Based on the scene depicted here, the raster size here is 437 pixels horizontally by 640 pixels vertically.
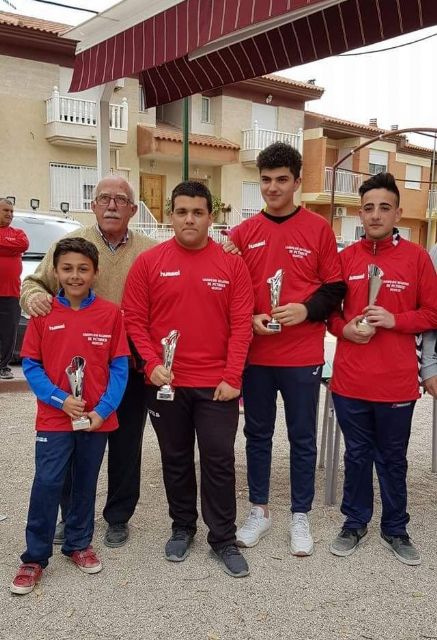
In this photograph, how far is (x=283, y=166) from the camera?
3266 millimetres

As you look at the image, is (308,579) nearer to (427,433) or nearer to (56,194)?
(427,433)

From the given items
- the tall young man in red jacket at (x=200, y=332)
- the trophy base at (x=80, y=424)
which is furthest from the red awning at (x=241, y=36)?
the trophy base at (x=80, y=424)

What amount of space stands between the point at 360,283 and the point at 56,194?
18780 mm

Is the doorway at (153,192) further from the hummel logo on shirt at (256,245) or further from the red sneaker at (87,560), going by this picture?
the red sneaker at (87,560)

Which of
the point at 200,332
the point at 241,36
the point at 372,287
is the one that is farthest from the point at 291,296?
the point at 241,36

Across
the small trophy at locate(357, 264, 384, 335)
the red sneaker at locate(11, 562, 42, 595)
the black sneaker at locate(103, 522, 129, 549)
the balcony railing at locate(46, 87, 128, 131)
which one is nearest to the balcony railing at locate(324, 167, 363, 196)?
the balcony railing at locate(46, 87, 128, 131)

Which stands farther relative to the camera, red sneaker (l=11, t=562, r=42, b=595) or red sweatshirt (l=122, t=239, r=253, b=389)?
red sweatshirt (l=122, t=239, r=253, b=389)

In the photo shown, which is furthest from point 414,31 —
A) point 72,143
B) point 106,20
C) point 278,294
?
point 72,143

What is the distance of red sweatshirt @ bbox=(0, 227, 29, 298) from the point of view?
688 centimetres

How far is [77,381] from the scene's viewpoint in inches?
114

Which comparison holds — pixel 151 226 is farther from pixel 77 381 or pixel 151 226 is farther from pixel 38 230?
pixel 77 381

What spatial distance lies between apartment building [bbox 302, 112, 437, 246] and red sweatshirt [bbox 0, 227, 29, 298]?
19294 mm

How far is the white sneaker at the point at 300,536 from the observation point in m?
3.33

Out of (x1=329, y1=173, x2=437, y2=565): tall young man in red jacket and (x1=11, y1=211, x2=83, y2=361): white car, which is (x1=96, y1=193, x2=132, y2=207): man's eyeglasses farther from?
(x1=11, y1=211, x2=83, y2=361): white car
